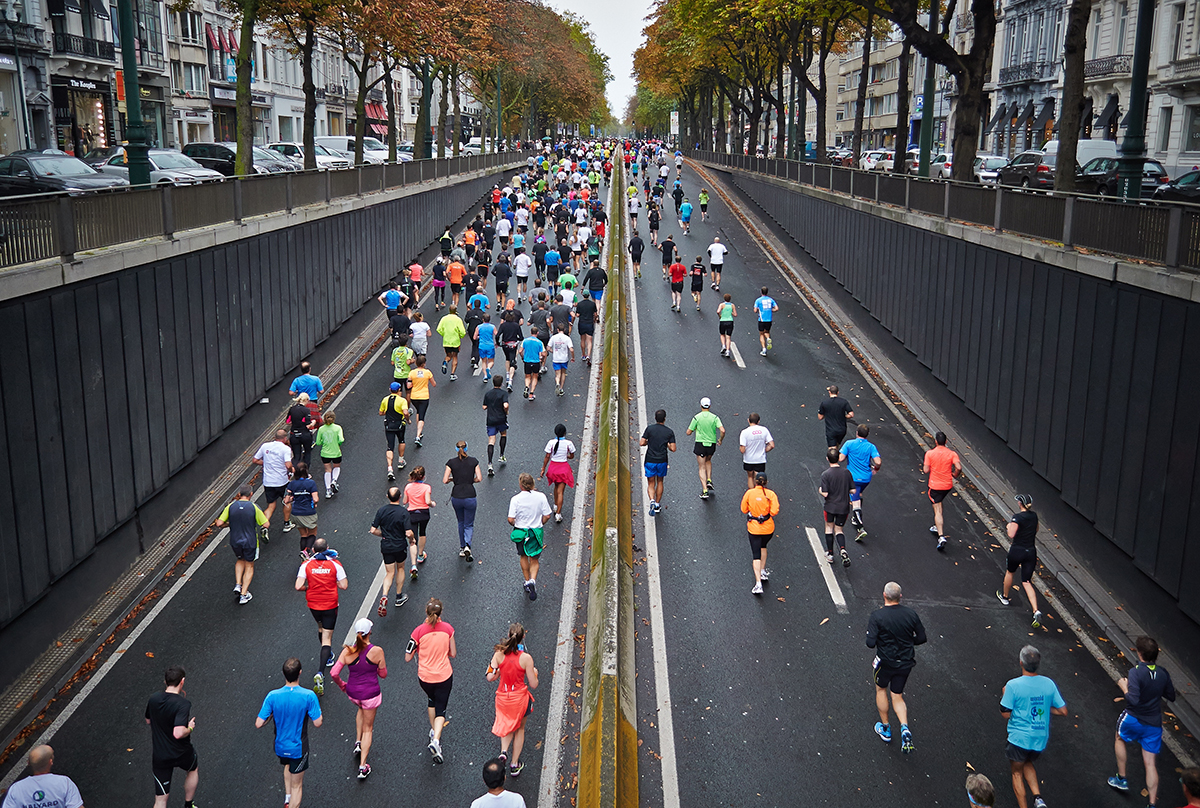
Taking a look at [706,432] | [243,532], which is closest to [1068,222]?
[706,432]

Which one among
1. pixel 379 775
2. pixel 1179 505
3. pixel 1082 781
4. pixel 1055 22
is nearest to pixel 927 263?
pixel 1179 505

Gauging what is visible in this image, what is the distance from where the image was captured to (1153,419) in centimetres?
1158

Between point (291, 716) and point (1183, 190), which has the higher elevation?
point (1183, 190)

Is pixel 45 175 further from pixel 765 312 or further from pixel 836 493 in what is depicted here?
pixel 836 493

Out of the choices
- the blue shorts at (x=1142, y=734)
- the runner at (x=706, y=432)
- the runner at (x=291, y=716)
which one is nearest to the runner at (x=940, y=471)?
the runner at (x=706, y=432)

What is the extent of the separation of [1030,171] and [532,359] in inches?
859

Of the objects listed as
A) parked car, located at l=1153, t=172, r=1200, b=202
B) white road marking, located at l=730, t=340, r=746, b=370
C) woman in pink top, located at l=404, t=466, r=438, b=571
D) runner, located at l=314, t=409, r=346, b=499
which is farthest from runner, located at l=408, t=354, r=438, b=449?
parked car, located at l=1153, t=172, r=1200, b=202

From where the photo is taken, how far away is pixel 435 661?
959 cm

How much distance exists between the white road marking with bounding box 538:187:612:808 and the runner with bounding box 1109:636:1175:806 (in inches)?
214

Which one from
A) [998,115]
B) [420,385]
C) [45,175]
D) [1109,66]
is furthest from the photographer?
[998,115]

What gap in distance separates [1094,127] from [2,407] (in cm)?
5125

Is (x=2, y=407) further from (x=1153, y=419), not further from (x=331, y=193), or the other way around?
(x=331, y=193)

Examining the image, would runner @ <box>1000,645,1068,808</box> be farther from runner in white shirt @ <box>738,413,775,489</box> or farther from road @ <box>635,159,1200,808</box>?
runner in white shirt @ <box>738,413,775,489</box>

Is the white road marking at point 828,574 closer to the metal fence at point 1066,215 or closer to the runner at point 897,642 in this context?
the runner at point 897,642
